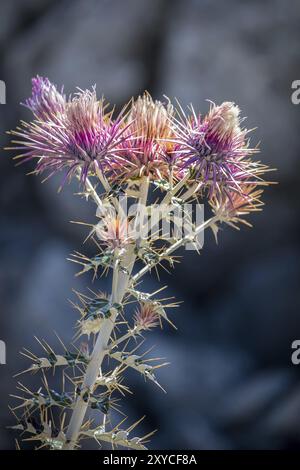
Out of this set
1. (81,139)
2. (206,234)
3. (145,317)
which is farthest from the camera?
(206,234)

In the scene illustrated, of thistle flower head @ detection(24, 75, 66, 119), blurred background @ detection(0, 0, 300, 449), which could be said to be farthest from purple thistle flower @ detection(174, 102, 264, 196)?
blurred background @ detection(0, 0, 300, 449)

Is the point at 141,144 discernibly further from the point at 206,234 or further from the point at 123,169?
the point at 206,234

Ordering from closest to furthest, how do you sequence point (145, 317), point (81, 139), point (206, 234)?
point (81, 139) → point (145, 317) → point (206, 234)

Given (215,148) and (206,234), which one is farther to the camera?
(206,234)

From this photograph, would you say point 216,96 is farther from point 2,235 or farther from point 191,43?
point 2,235

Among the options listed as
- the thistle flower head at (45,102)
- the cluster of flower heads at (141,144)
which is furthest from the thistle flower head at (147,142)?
the thistle flower head at (45,102)

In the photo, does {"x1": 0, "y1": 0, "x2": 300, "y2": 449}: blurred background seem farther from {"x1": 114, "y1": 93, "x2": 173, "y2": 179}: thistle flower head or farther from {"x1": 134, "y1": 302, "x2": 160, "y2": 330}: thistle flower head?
{"x1": 114, "y1": 93, "x2": 173, "y2": 179}: thistle flower head

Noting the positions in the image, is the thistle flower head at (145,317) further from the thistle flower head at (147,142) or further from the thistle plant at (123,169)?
the thistle flower head at (147,142)

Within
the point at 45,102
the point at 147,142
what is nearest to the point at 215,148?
the point at 147,142
